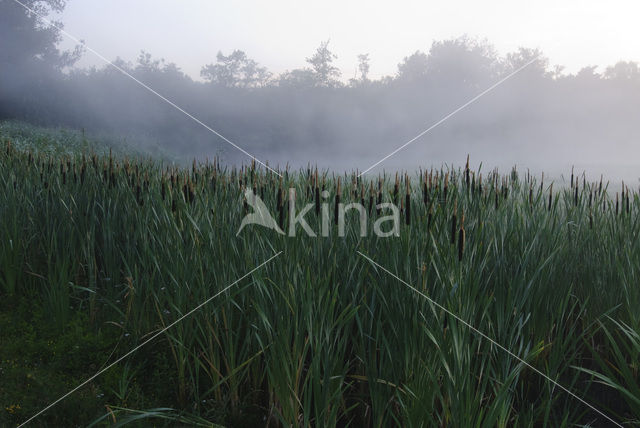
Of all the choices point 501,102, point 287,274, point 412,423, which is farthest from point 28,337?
point 501,102

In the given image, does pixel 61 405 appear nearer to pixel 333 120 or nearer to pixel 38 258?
pixel 38 258

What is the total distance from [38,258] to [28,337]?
4.85 feet

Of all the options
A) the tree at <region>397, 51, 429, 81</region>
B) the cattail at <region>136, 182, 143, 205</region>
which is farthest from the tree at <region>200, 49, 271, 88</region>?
the cattail at <region>136, 182, 143, 205</region>

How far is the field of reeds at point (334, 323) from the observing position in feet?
9.33

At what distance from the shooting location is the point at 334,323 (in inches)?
114

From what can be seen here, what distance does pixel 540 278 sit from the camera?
3.66m
